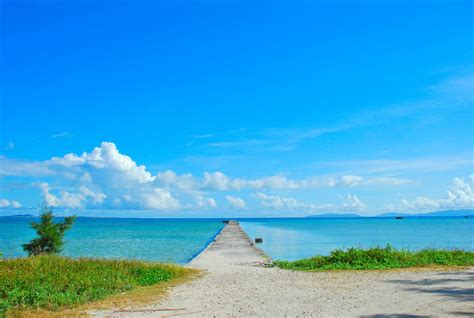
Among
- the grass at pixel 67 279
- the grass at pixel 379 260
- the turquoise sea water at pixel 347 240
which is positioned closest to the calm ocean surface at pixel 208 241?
the turquoise sea water at pixel 347 240

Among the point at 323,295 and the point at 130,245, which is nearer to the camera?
the point at 323,295

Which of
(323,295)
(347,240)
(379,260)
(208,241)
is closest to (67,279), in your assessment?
(323,295)

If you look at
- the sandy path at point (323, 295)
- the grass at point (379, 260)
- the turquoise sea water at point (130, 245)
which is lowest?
the turquoise sea water at point (130, 245)

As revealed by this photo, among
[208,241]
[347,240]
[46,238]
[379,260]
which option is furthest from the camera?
[347,240]

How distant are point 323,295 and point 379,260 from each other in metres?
7.73

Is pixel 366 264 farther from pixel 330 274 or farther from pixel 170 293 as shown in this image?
pixel 170 293

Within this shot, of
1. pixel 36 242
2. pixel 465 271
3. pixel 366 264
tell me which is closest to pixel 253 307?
pixel 366 264

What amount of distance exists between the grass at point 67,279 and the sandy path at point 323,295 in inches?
65.8

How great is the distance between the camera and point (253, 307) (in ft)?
39.9

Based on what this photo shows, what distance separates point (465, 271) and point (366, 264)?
3.84 metres

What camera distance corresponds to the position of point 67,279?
15234mm

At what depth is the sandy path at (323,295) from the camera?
11.5 meters

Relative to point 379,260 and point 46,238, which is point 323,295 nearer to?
point 379,260

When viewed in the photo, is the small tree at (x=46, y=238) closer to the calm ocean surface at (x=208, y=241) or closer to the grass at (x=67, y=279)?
the calm ocean surface at (x=208, y=241)
